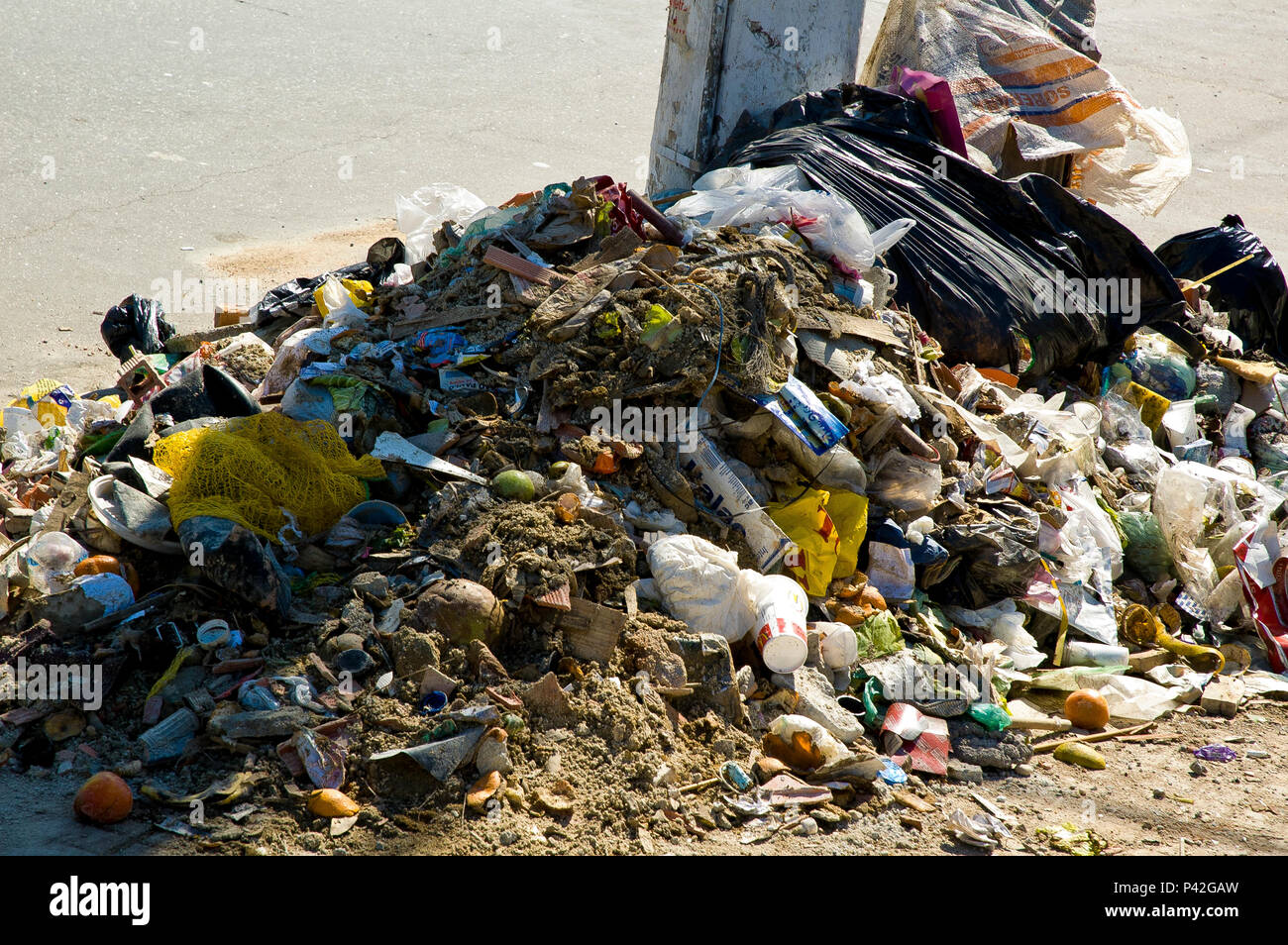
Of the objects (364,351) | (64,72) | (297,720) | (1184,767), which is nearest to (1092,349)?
(1184,767)

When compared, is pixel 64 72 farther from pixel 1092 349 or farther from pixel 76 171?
pixel 1092 349

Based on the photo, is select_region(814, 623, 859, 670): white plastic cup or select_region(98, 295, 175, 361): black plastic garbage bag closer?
select_region(814, 623, 859, 670): white plastic cup

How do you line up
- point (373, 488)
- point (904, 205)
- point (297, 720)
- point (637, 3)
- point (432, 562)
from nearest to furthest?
point (297, 720) → point (432, 562) → point (373, 488) → point (904, 205) → point (637, 3)

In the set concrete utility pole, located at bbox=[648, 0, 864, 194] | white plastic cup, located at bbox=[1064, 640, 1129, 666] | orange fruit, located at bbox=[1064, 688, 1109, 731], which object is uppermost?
concrete utility pole, located at bbox=[648, 0, 864, 194]

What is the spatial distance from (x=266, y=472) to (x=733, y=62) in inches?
136

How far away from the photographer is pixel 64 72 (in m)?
8.06

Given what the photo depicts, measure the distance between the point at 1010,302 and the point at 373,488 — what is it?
10.2 feet

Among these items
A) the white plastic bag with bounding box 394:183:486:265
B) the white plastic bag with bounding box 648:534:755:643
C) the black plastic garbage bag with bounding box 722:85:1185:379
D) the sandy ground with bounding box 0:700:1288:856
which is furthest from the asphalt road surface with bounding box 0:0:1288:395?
the white plastic bag with bounding box 648:534:755:643

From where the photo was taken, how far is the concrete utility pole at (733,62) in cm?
536

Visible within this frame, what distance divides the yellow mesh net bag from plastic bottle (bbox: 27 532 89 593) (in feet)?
1.11

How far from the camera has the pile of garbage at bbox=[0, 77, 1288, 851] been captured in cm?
284

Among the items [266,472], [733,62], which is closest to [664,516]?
[266,472]

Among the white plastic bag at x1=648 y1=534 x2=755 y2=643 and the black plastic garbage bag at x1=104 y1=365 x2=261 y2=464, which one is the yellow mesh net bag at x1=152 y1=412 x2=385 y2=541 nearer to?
the black plastic garbage bag at x1=104 y1=365 x2=261 y2=464

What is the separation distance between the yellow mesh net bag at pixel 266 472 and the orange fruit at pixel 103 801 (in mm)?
941
